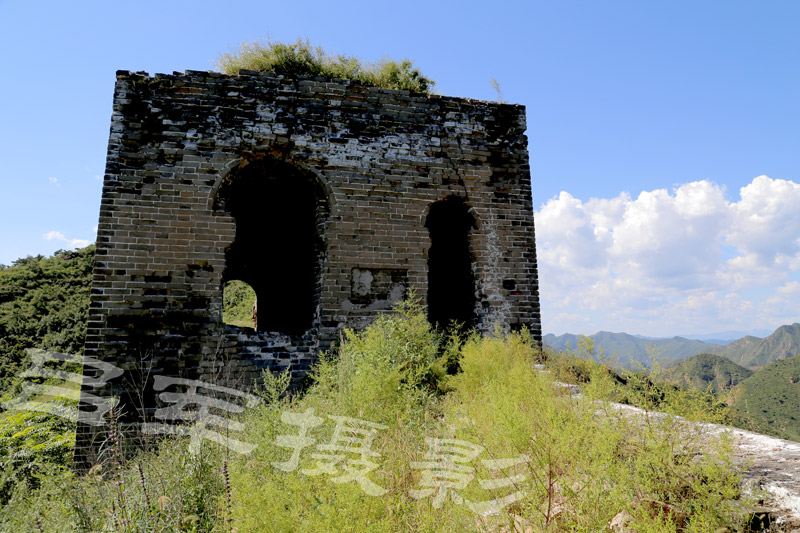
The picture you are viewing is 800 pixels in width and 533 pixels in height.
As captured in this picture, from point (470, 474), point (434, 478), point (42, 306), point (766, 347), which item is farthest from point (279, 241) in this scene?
point (766, 347)

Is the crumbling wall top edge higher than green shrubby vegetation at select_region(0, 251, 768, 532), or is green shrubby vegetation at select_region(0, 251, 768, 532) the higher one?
the crumbling wall top edge

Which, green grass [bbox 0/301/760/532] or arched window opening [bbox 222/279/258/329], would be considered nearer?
green grass [bbox 0/301/760/532]

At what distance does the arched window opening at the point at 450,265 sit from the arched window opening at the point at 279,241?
2.16 meters

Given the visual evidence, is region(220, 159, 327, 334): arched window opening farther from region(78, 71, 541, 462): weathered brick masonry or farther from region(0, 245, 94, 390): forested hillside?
region(0, 245, 94, 390): forested hillside

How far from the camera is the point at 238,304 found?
56.3 ft

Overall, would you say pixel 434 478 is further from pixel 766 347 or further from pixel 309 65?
pixel 766 347

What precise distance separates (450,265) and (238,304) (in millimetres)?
11754

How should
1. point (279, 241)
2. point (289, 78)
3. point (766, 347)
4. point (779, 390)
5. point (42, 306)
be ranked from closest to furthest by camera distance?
1. point (289, 78)
2. point (279, 241)
3. point (42, 306)
4. point (779, 390)
5. point (766, 347)

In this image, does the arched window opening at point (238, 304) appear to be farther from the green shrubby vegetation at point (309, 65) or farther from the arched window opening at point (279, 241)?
the green shrubby vegetation at point (309, 65)

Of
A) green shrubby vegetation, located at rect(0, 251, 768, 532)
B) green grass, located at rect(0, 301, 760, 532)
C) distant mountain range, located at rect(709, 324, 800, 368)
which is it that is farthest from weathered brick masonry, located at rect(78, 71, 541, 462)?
distant mountain range, located at rect(709, 324, 800, 368)

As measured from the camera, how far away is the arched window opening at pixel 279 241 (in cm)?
692

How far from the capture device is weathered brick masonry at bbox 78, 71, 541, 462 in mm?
5855

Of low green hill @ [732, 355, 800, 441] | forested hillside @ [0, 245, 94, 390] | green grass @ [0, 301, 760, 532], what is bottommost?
low green hill @ [732, 355, 800, 441]

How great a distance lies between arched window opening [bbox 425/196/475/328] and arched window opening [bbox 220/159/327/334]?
7.09 feet
